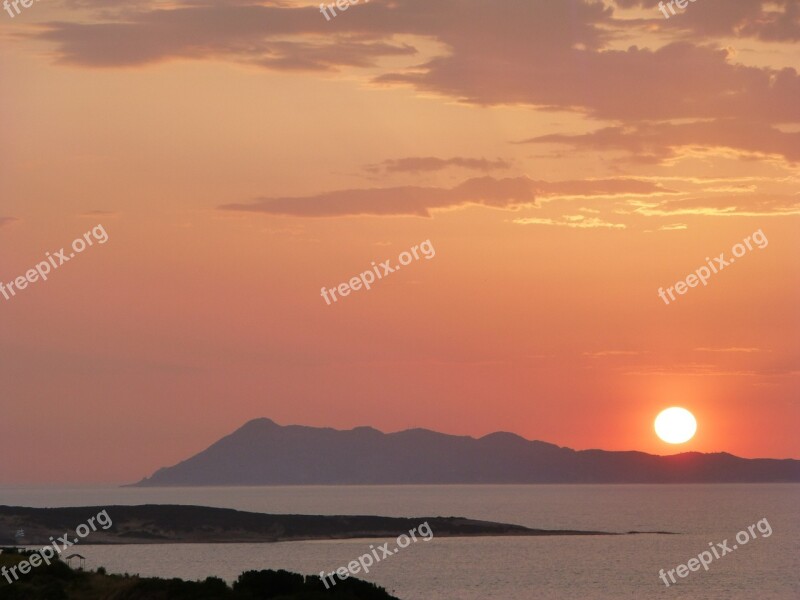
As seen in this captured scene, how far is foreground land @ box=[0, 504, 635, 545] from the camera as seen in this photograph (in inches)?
6063

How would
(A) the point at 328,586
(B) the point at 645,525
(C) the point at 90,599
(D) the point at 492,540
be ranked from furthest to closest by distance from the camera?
(B) the point at 645,525 → (D) the point at 492,540 → (C) the point at 90,599 → (A) the point at 328,586

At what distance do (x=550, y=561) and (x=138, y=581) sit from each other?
242ft

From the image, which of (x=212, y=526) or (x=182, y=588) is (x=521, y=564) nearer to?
(x=212, y=526)

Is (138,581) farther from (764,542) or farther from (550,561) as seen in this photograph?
(764,542)

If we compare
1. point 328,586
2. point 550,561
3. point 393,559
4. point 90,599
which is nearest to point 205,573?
point 393,559

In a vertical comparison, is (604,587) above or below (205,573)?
above

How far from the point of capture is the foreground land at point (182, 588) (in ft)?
168

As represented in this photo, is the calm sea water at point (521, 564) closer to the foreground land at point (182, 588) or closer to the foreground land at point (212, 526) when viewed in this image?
the foreground land at point (212, 526)

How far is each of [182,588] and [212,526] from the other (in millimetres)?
110160

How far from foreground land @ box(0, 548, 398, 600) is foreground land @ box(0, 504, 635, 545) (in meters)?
93.0

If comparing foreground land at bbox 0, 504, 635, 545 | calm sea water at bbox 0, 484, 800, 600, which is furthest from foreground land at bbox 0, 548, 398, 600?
foreground land at bbox 0, 504, 635, 545

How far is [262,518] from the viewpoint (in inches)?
6442

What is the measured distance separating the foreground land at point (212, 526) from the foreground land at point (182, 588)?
92996 mm

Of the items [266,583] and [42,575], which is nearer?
[266,583]
